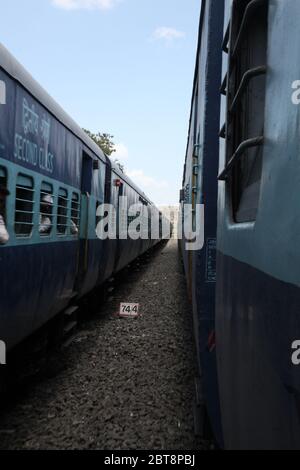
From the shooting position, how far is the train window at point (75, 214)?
6.04m

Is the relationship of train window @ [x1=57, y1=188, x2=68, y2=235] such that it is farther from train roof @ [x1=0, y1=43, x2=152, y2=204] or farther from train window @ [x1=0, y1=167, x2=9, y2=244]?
train window @ [x1=0, y1=167, x2=9, y2=244]

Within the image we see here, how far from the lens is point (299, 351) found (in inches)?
38.6

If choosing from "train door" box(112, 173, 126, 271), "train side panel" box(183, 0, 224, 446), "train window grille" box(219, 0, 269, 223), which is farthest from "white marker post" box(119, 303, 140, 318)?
"train window grille" box(219, 0, 269, 223)

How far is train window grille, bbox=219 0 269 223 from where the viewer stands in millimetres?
1728

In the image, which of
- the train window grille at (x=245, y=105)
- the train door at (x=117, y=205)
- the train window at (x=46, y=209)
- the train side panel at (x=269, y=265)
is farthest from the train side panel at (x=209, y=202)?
the train door at (x=117, y=205)

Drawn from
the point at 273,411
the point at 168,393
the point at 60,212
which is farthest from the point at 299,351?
the point at 60,212

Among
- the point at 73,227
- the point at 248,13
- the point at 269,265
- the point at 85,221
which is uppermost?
the point at 248,13

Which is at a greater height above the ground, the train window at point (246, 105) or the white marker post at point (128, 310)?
the train window at point (246, 105)

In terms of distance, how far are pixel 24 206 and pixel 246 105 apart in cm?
263

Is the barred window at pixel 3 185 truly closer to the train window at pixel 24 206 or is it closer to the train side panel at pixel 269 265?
the train window at pixel 24 206

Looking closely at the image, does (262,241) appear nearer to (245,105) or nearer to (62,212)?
(245,105)

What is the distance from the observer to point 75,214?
625cm

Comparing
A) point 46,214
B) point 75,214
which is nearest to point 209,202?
point 46,214
